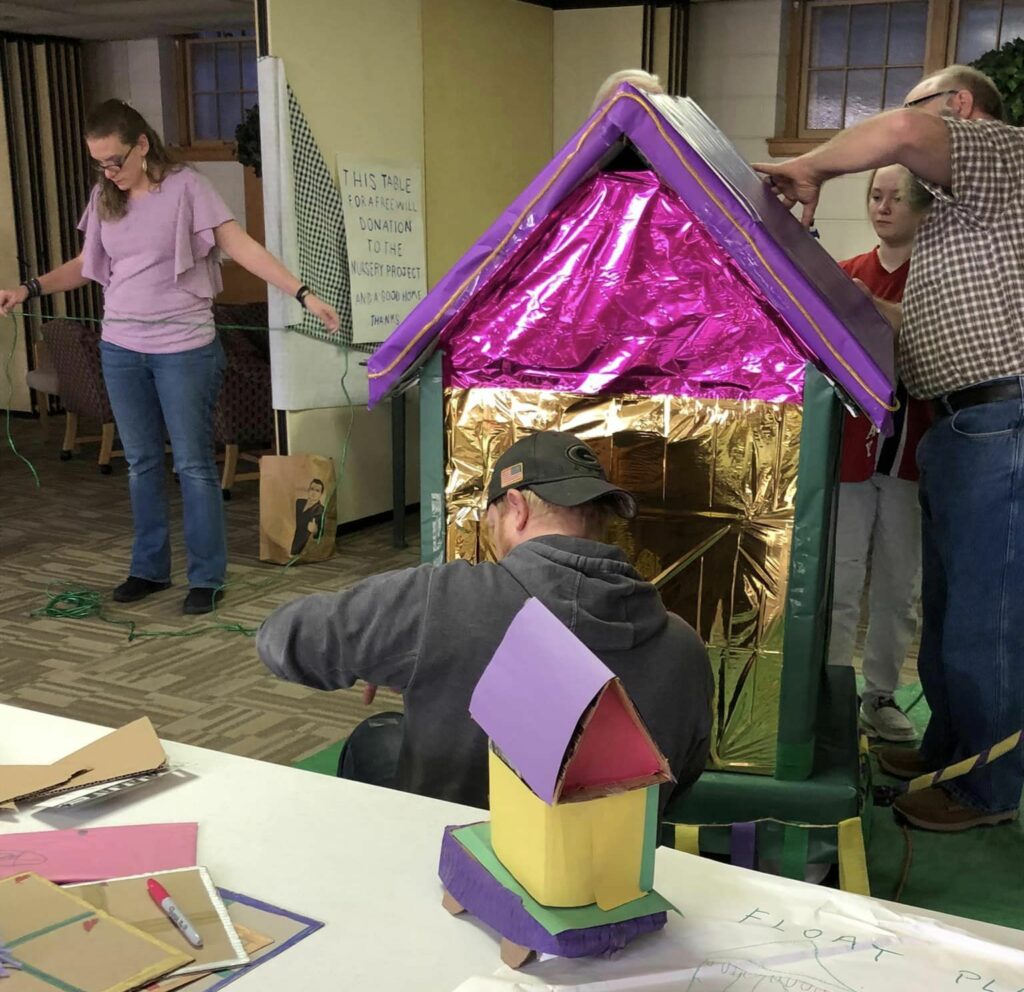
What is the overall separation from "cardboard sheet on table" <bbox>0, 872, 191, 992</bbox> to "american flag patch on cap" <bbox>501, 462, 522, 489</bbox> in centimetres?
75

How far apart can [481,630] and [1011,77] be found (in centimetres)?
373

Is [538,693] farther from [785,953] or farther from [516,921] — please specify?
[785,953]

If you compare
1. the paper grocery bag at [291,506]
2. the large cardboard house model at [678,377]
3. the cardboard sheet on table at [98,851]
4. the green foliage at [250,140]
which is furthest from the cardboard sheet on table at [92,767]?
the green foliage at [250,140]

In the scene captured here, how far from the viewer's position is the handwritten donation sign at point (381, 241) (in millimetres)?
4246

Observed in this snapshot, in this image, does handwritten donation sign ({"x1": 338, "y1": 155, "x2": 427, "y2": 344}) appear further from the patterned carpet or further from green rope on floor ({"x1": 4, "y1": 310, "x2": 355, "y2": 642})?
the patterned carpet

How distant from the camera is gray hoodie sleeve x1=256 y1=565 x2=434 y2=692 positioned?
1.40 metres

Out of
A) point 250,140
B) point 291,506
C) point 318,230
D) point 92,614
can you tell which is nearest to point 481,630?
point 92,614

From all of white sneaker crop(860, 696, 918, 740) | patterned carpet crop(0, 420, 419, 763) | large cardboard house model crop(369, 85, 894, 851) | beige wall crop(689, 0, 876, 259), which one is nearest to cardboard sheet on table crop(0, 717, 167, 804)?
large cardboard house model crop(369, 85, 894, 851)

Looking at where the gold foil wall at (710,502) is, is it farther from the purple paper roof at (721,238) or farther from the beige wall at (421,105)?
the beige wall at (421,105)

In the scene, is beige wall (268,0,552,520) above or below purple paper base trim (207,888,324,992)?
above

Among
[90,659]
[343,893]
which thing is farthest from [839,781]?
[90,659]

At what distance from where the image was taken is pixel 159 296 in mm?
3406

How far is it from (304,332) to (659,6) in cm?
239

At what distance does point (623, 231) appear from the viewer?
201 centimetres
